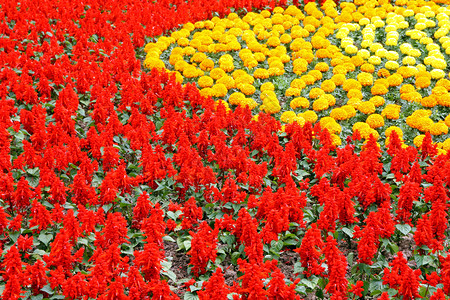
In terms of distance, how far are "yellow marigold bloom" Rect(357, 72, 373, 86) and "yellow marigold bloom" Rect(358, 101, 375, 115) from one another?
898 millimetres

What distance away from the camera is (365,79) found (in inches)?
382

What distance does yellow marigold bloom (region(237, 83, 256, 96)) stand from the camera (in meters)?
9.40

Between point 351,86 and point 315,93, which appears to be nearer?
point 315,93

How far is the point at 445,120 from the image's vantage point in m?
8.56

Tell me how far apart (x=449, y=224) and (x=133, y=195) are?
14.5 ft

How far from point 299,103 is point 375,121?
145 centimetres

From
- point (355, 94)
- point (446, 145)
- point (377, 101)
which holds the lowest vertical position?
point (446, 145)

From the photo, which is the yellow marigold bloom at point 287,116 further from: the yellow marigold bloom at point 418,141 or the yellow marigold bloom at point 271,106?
the yellow marigold bloom at point 418,141

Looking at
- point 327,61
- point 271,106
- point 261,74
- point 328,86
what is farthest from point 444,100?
point 261,74

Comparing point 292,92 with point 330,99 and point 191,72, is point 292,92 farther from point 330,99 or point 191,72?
point 191,72

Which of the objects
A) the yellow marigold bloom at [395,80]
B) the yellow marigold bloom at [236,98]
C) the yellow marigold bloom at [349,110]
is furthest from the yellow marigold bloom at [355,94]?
the yellow marigold bloom at [236,98]

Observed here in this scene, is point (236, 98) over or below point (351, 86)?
over

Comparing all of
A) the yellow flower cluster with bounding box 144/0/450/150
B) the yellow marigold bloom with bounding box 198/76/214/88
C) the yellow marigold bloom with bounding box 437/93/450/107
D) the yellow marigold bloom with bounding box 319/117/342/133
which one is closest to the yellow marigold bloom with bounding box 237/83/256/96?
A: the yellow flower cluster with bounding box 144/0/450/150

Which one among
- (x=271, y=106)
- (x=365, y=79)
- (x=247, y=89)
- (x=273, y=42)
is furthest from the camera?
(x=273, y=42)
